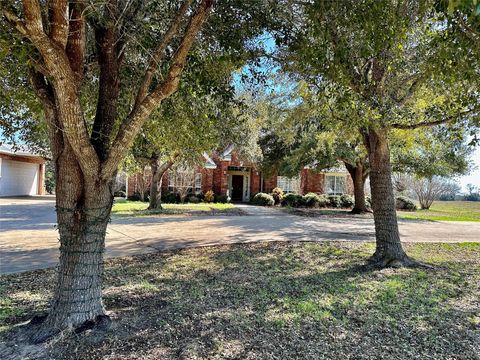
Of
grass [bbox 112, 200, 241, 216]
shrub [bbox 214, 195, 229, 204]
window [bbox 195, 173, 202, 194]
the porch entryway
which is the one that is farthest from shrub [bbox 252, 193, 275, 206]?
window [bbox 195, 173, 202, 194]

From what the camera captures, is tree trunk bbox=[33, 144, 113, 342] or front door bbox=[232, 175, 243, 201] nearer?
tree trunk bbox=[33, 144, 113, 342]

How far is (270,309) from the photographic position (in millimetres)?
4363

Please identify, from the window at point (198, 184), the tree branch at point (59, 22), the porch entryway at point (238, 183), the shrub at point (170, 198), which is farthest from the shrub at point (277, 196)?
the tree branch at point (59, 22)

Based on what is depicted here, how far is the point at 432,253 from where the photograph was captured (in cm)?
828

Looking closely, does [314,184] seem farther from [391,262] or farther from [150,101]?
[150,101]

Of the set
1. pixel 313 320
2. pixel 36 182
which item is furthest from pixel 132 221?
pixel 36 182

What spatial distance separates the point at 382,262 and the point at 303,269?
1.56 meters

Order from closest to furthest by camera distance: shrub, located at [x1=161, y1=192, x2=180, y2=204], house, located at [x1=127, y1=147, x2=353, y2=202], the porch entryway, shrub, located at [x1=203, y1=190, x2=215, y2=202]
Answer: shrub, located at [x1=161, y1=192, x2=180, y2=204], shrub, located at [x1=203, y1=190, x2=215, y2=202], house, located at [x1=127, y1=147, x2=353, y2=202], the porch entryway

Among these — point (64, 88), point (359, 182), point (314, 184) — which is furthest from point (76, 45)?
point (314, 184)

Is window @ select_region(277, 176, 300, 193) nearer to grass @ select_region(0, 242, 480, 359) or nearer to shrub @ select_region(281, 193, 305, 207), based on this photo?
shrub @ select_region(281, 193, 305, 207)

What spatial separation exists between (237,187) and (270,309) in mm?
24461

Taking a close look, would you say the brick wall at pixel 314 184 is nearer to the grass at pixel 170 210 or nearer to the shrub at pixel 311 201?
the shrub at pixel 311 201

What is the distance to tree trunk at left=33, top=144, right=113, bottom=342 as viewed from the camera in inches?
142

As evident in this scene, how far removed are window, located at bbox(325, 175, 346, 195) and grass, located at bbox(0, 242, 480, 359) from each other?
21373 mm
